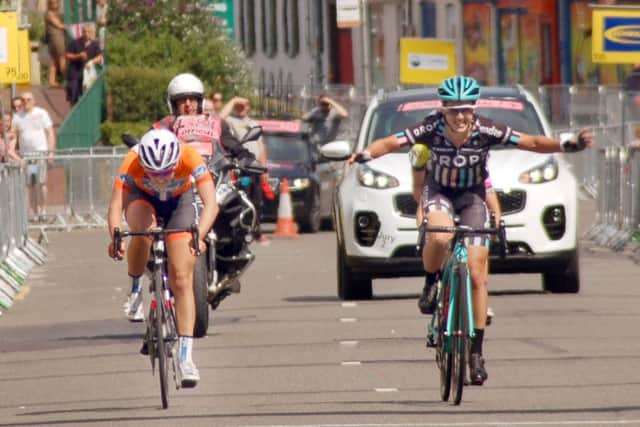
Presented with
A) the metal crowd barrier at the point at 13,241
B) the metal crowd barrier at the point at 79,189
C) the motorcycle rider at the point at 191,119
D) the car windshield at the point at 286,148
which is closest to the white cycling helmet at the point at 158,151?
the motorcycle rider at the point at 191,119

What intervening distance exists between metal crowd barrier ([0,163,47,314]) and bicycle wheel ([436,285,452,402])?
8307 millimetres

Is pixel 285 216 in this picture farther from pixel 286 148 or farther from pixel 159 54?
pixel 159 54

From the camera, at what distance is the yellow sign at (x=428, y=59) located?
39.7m

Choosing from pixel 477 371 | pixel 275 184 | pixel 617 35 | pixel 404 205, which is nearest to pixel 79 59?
pixel 275 184

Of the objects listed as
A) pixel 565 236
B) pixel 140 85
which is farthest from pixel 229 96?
pixel 565 236

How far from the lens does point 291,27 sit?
71875mm

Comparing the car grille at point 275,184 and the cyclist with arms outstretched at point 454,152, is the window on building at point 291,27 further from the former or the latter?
the cyclist with arms outstretched at point 454,152

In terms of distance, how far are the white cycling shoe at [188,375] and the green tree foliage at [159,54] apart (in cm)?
2915

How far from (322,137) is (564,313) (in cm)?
1598

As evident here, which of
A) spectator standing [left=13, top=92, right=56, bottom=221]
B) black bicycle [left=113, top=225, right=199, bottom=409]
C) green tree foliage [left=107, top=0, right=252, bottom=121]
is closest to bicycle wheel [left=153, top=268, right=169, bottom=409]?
black bicycle [left=113, top=225, right=199, bottom=409]

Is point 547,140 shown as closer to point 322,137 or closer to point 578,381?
point 578,381

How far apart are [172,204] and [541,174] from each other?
5520 millimetres

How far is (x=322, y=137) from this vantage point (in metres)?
32.3

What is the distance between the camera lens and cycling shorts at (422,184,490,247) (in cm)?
1219
